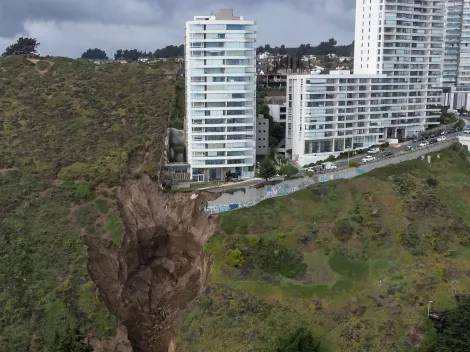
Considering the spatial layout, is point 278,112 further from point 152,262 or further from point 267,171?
point 152,262

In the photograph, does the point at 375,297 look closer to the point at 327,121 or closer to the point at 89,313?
the point at 89,313

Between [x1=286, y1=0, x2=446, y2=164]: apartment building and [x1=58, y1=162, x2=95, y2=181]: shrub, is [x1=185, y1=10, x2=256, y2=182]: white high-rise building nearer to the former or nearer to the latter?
[x1=286, y1=0, x2=446, y2=164]: apartment building

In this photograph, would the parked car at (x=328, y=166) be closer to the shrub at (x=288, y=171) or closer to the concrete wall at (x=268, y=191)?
the concrete wall at (x=268, y=191)

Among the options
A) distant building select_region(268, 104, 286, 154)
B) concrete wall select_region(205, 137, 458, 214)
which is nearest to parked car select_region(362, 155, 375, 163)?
concrete wall select_region(205, 137, 458, 214)

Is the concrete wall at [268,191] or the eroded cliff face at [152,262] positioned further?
the concrete wall at [268,191]

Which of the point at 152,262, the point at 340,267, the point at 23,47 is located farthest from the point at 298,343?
the point at 23,47

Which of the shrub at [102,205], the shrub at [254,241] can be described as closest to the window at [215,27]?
the shrub at [102,205]

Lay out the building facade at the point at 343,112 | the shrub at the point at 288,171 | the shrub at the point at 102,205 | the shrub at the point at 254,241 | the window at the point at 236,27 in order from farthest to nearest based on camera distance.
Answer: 1. the building facade at the point at 343,112
2. the window at the point at 236,27
3. the shrub at the point at 288,171
4. the shrub at the point at 102,205
5. the shrub at the point at 254,241
